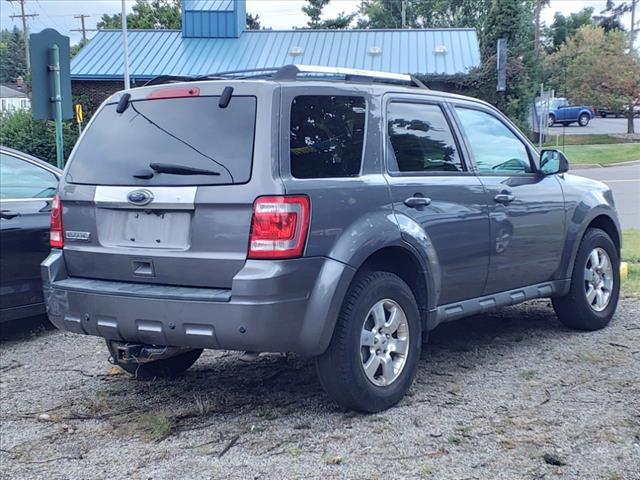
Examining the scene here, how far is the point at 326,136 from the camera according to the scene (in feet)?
14.4


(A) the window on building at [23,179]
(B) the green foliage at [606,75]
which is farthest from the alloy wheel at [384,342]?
(B) the green foliage at [606,75]

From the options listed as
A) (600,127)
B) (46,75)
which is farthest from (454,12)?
(46,75)

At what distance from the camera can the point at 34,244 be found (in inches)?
254

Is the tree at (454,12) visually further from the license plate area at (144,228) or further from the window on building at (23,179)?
the license plate area at (144,228)

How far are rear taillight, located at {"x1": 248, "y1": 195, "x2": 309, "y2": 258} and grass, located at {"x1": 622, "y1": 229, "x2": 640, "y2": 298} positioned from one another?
4.82 meters

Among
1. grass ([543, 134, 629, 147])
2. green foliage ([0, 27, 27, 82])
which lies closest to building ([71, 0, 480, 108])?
grass ([543, 134, 629, 147])

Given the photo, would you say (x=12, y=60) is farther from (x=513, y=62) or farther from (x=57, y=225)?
(x=57, y=225)

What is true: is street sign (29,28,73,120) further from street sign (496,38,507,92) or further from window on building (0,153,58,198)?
street sign (496,38,507,92)

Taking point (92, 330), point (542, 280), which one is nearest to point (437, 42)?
point (542, 280)

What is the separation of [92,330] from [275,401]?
116cm

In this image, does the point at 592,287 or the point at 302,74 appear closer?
the point at 302,74

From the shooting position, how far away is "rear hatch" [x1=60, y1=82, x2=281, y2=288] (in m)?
4.06

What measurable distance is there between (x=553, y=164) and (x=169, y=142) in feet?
10.2

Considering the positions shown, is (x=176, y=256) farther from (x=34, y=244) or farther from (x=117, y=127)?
A: (x=34, y=244)
